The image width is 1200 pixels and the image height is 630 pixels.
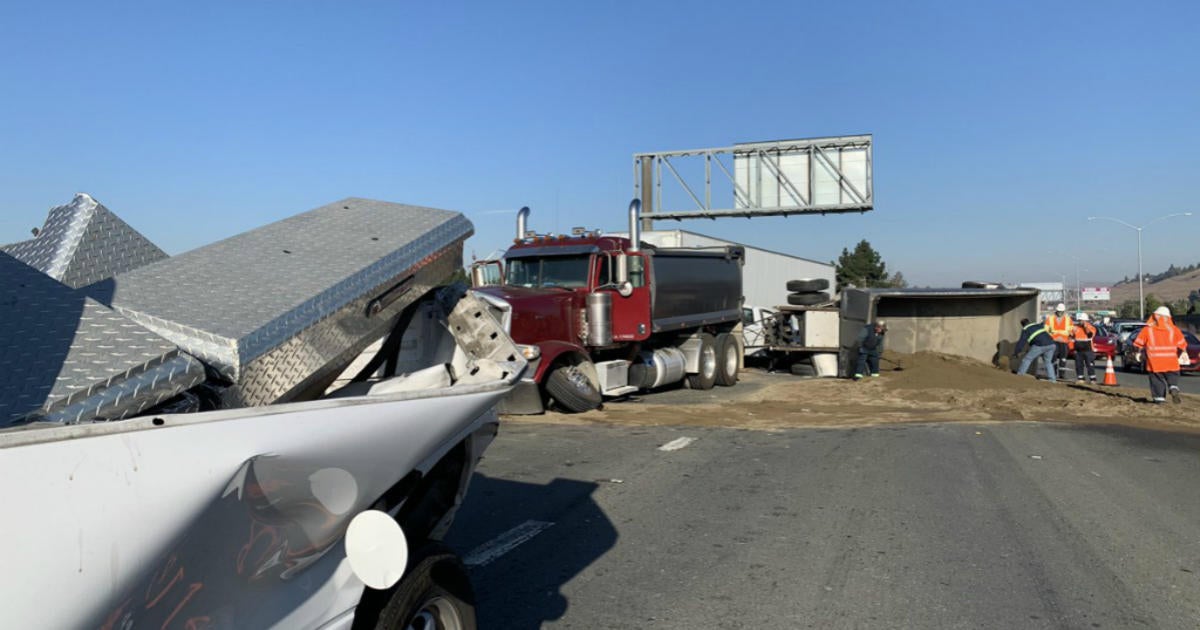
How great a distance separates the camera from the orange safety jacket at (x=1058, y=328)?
18.5 meters

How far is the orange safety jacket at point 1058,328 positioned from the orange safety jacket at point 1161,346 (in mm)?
4718

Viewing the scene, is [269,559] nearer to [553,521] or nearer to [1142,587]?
[553,521]

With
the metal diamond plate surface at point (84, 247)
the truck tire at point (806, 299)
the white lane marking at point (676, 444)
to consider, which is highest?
the truck tire at point (806, 299)

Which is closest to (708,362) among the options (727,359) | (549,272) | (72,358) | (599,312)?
(727,359)

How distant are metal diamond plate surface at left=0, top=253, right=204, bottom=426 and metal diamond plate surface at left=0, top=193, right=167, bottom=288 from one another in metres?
0.70

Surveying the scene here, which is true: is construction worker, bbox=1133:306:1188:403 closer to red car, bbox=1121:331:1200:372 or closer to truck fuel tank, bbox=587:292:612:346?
truck fuel tank, bbox=587:292:612:346

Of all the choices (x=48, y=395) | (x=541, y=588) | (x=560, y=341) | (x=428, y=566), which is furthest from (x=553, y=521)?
(x=560, y=341)

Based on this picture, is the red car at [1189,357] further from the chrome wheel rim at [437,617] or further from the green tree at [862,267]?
the green tree at [862,267]

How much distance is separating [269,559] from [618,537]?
3.91 meters

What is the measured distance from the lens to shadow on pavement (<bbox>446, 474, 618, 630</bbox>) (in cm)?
477

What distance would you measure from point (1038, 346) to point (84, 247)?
720 inches

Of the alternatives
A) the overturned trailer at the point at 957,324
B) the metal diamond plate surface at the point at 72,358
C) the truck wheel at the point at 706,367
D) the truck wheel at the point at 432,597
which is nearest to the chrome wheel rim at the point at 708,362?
the truck wheel at the point at 706,367

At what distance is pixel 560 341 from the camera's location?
A: 13.6 metres

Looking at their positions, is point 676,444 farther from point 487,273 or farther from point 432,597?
point 432,597
